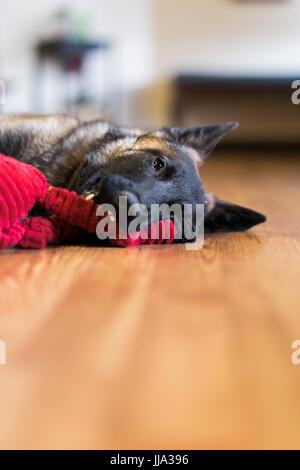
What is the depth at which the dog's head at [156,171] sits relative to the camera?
1.46 metres

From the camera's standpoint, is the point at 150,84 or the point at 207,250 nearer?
the point at 207,250

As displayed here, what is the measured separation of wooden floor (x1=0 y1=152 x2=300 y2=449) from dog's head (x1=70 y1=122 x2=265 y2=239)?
0.54 feet

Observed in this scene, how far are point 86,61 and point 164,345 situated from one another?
629 cm

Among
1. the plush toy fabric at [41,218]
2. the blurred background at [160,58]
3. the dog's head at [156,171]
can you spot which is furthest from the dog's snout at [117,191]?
the blurred background at [160,58]

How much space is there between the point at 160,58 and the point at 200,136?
18.7 ft

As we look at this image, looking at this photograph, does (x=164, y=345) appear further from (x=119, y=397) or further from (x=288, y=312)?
(x=288, y=312)

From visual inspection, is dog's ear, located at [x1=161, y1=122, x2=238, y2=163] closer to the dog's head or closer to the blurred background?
the dog's head

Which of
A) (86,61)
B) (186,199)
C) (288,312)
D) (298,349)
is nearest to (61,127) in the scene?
(186,199)

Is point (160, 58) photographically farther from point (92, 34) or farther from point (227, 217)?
point (227, 217)

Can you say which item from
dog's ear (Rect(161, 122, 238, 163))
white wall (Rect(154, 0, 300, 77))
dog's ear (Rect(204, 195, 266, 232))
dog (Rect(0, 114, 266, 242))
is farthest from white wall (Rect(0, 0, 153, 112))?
dog's ear (Rect(204, 195, 266, 232))

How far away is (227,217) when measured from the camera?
1.81 metres

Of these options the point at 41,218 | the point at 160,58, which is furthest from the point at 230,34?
the point at 41,218

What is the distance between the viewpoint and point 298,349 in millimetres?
984

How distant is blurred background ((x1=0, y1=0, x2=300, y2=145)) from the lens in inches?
266
